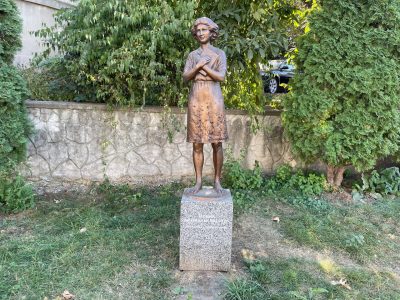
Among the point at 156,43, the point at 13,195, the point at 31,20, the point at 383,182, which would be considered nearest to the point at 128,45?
the point at 156,43

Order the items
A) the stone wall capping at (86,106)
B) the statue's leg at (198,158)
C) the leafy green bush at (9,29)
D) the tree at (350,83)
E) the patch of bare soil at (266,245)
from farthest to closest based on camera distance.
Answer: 1. the stone wall capping at (86,106)
2. the tree at (350,83)
3. the leafy green bush at (9,29)
4. the patch of bare soil at (266,245)
5. the statue's leg at (198,158)

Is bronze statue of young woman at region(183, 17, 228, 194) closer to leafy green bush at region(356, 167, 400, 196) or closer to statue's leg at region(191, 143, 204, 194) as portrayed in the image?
statue's leg at region(191, 143, 204, 194)

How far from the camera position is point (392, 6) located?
464 cm

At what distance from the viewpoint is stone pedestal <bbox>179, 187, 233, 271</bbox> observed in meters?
3.32

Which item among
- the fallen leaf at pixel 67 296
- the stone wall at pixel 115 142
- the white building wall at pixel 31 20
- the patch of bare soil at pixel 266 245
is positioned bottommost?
the fallen leaf at pixel 67 296

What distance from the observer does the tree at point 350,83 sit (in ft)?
15.6

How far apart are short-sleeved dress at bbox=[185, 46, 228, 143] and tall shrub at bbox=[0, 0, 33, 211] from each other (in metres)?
2.44

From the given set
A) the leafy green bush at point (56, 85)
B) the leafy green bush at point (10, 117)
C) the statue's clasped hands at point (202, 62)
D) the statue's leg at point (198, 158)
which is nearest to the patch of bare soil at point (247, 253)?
the statue's leg at point (198, 158)

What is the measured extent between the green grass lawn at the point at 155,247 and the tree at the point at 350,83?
87cm

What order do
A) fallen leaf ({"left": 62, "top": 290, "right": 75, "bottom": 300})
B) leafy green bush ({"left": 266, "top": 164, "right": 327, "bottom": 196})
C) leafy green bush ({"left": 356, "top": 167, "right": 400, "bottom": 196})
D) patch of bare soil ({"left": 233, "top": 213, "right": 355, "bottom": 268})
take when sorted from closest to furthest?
fallen leaf ({"left": 62, "top": 290, "right": 75, "bottom": 300})
patch of bare soil ({"left": 233, "top": 213, "right": 355, "bottom": 268})
leafy green bush ({"left": 266, "top": 164, "right": 327, "bottom": 196})
leafy green bush ({"left": 356, "top": 167, "right": 400, "bottom": 196})

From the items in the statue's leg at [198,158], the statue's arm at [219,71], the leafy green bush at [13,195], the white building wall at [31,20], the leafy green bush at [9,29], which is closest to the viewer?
the statue's arm at [219,71]

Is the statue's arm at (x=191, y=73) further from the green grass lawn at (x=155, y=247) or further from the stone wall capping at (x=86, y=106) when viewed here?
the stone wall capping at (x=86, y=106)

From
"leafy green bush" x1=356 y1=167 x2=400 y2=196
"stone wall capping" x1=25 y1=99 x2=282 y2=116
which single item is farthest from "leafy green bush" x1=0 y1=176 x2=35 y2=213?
"leafy green bush" x1=356 y1=167 x2=400 y2=196

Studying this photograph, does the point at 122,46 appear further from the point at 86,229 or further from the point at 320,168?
the point at 320,168
